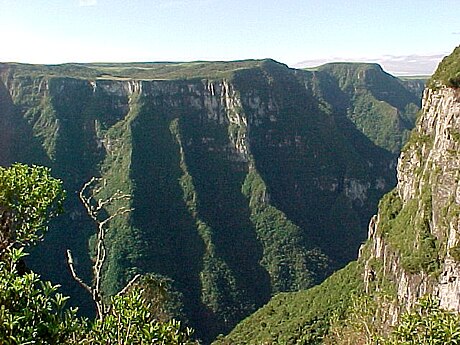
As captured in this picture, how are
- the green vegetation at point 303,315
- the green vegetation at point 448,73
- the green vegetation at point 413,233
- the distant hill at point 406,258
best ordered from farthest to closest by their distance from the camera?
the green vegetation at point 303,315
the green vegetation at point 448,73
the green vegetation at point 413,233
the distant hill at point 406,258

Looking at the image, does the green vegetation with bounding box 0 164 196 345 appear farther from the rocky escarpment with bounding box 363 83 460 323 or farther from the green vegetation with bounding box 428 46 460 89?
the green vegetation with bounding box 428 46 460 89

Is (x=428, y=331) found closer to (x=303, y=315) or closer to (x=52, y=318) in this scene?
(x=52, y=318)

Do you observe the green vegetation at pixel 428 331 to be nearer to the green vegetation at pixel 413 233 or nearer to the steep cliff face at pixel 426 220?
the steep cliff face at pixel 426 220

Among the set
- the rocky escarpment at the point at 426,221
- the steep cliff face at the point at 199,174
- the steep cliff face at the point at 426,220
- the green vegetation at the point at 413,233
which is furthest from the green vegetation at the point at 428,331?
the steep cliff face at the point at 199,174

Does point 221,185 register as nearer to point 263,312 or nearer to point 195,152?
point 195,152

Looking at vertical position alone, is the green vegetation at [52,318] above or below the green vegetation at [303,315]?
above

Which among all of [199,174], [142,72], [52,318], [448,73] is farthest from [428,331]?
[142,72]
